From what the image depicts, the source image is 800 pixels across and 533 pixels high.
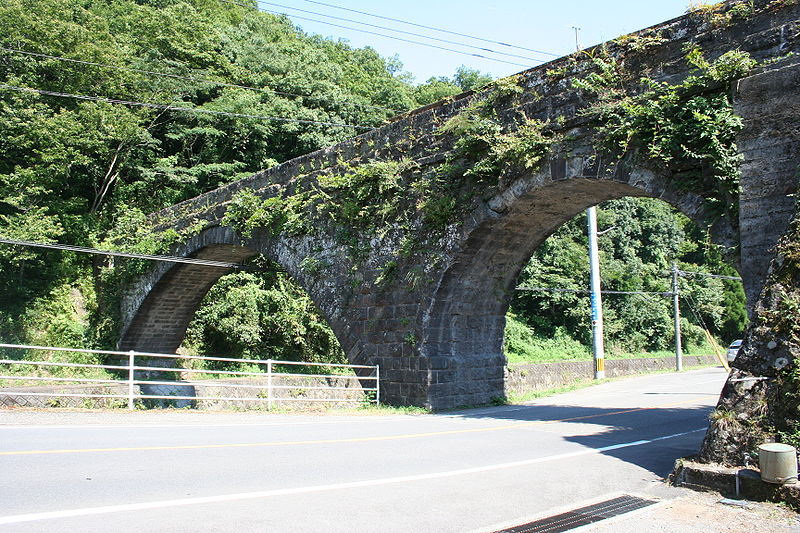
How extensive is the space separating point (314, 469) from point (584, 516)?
7.90 ft

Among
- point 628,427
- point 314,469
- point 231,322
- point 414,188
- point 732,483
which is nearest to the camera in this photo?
point 732,483

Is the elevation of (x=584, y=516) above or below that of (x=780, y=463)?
below

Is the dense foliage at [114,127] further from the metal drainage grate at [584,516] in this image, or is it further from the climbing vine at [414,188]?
the metal drainage grate at [584,516]

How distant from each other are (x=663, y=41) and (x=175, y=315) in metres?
16.8

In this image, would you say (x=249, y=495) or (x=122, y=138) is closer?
(x=249, y=495)

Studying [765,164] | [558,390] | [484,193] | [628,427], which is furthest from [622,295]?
[765,164]

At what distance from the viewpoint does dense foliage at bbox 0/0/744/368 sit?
20.3 m

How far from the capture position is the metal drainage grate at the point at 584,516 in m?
4.21

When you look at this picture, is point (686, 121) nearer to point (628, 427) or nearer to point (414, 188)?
point (628, 427)

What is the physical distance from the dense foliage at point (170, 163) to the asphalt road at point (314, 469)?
17.8ft

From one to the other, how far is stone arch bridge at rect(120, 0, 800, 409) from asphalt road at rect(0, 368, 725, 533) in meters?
2.44

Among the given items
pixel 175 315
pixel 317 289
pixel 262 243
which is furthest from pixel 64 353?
pixel 317 289

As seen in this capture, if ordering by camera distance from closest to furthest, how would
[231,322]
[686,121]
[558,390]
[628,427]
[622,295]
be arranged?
[686,121] < [628,427] < [558,390] < [231,322] < [622,295]

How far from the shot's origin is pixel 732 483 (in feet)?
16.1
